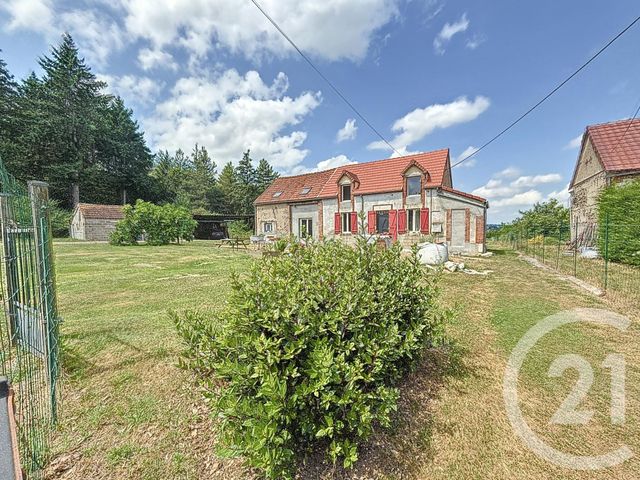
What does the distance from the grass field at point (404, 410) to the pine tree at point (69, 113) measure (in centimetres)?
3963

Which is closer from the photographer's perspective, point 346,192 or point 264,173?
point 346,192

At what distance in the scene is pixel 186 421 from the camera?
7.75ft

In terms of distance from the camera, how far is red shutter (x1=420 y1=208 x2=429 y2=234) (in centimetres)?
Answer: 1609

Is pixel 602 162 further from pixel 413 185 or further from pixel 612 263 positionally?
pixel 413 185

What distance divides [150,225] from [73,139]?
24750 millimetres

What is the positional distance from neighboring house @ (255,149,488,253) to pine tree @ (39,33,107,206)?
1065 inches

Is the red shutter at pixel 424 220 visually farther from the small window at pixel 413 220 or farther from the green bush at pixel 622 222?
the green bush at pixel 622 222

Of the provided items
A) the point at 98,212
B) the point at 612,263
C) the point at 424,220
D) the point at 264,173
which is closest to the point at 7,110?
the point at 98,212

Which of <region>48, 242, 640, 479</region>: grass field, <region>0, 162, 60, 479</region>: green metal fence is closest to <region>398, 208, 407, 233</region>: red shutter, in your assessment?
<region>48, 242, 640, 479</region>: grass field

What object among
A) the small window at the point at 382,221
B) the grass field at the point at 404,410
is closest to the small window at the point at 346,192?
the small window at the point at 382,221

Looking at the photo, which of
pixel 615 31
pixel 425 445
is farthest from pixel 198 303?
pixel 615 31

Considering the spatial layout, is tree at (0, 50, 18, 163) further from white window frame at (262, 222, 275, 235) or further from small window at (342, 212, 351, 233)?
small window at (342, 212, 351, 233)

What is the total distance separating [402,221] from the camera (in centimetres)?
1716

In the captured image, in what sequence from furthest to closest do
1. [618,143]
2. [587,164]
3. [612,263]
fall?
[587,164] → [618,143] → [612,263]
